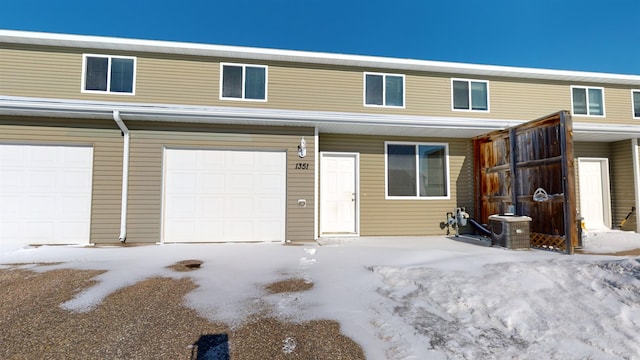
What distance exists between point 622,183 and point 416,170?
5.76m

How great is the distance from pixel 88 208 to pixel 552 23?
2100 cm

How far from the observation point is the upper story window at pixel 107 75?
6938 millimetres

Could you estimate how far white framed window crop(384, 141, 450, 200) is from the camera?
788cm

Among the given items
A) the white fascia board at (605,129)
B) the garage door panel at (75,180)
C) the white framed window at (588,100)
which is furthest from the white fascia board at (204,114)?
the white framed window at (588,100)

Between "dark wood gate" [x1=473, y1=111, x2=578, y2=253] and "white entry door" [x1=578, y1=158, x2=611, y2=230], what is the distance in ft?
10.5

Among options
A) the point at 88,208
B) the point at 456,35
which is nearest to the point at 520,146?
the point at 88,208

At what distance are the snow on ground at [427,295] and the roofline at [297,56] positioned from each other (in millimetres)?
4518

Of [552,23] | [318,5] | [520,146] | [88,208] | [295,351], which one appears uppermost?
[318,5]

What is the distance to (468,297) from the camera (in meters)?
3.09

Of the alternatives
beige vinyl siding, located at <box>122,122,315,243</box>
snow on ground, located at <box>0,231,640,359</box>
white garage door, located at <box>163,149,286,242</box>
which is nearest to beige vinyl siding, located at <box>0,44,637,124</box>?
beige vinyl siding, located at <box>122,122,315,243</box>

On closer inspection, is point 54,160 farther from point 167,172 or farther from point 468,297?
point 468,297

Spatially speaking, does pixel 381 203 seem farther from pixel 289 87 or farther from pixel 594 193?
pixel 594 193

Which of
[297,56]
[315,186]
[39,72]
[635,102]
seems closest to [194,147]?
[315,186]

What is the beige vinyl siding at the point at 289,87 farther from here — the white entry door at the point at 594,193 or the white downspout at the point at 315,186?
the white entry door at the point at 594,193
